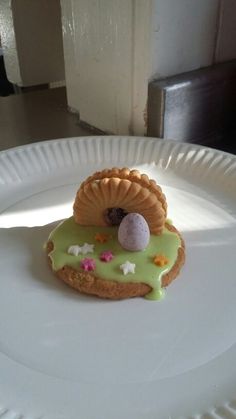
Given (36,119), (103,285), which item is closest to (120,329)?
(103,285)

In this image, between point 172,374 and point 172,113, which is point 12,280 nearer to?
point 172,374

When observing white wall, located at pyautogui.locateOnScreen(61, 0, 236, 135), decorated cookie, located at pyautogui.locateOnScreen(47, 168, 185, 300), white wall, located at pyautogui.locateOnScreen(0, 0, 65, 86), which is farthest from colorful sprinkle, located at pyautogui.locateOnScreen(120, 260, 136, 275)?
white wall, located at pyautogui.locateOnScreen(0, 0, 65, 86)

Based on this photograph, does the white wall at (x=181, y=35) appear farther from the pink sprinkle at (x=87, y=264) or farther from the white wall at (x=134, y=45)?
the pink sprinkle at (x=87, y=264)

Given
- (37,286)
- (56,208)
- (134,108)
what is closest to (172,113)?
(134,108)

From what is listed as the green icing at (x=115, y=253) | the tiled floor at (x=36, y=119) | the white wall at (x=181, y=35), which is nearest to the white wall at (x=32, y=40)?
the tiled floor at (x=36, y=119)

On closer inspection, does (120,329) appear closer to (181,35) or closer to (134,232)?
(134,232)

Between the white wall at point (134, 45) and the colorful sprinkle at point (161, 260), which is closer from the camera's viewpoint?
the colorful sprinkle at point (161, 260)

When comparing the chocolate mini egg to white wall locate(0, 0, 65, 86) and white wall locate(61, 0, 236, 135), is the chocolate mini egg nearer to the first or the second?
white wall locate(61, 0, 236, 135)
